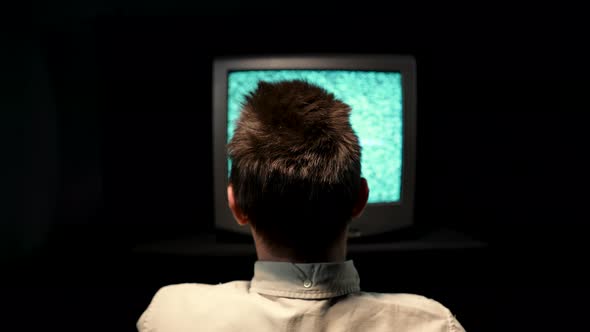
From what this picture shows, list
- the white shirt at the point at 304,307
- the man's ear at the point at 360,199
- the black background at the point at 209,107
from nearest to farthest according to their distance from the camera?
the white shirt at the point at 304,307 < the man's ear at the point at 360,199 < the black background at the point at 209,107

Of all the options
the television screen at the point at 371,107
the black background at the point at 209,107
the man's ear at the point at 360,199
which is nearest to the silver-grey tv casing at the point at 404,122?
the television screen at the point at 371,107

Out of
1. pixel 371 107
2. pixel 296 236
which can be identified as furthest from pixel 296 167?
pixel 371 107

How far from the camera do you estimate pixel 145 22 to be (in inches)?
78.2

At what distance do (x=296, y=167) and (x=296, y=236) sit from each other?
0.11 meters

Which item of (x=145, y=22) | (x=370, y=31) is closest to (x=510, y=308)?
(x=370, y=31)

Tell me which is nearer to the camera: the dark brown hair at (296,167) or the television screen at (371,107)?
the dark brown hair at (296,167)

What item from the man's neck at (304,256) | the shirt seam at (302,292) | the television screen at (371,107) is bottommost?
the shirt seam at (302,292)

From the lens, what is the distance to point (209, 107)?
2.02 m

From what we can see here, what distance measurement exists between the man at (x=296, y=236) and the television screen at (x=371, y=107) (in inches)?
31.1

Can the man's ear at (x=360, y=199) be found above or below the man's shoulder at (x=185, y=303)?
above

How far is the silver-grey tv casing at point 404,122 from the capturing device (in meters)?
1.67

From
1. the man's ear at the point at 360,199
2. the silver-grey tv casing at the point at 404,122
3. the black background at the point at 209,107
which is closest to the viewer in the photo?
the man's ear at the point at 360,199

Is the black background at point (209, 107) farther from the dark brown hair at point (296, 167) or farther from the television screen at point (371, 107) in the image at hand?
the dark brown hair at point (296, 167)

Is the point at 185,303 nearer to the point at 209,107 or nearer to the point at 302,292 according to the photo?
the point at 302,292
